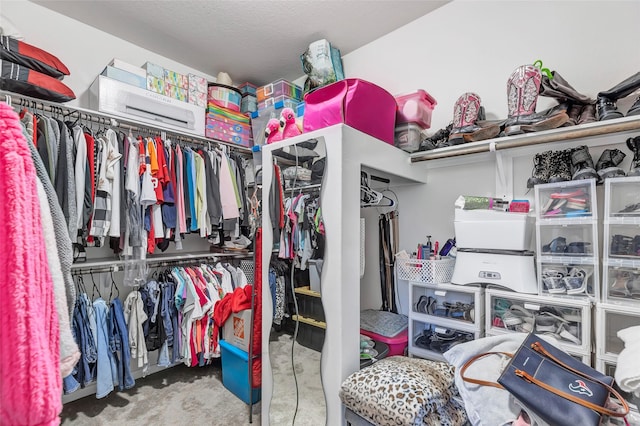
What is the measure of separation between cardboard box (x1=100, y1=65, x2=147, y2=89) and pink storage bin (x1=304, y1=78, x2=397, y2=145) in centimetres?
152

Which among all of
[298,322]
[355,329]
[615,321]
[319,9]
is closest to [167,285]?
[298,322]

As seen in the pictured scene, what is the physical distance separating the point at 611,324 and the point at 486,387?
2.38ft

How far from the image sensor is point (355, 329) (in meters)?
1.49

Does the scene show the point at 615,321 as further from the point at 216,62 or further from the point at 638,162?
the point at 216,62

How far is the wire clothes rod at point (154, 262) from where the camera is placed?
2.13m

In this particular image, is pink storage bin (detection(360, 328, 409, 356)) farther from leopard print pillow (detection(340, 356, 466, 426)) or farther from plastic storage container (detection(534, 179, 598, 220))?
plastic storage container (detection(534, 179, 598, 220))

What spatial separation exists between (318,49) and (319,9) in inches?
11.3

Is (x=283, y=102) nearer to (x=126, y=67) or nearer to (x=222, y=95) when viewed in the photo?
(x=222, y=95)

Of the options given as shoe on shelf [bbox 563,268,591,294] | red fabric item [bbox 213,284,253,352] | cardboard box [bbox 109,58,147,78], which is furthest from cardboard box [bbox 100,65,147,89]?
shoe on shelf [bbox 563,268,591,294]

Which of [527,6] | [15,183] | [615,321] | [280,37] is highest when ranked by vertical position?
[280,37]

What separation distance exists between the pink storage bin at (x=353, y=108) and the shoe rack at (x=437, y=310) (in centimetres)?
81

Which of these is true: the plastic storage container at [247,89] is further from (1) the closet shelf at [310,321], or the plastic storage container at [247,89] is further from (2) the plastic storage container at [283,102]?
(1) the closet shelf at [310,321]

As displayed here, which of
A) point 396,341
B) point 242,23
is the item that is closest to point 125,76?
point 242,23

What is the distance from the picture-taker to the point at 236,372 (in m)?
2.18
